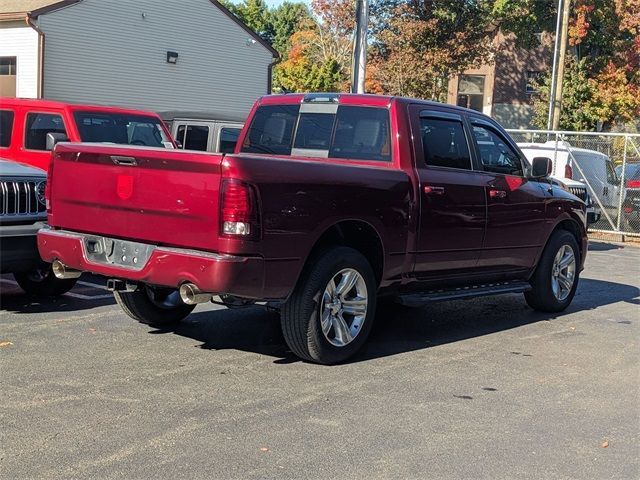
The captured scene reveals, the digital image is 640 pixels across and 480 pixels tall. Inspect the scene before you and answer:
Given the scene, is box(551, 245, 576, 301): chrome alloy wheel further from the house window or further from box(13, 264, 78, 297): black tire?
the house window

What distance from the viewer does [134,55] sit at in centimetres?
2594

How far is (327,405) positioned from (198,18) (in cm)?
2447

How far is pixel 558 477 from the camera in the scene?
419 centimetres

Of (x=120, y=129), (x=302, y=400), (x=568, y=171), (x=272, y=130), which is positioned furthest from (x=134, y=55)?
(x=302, y=400)

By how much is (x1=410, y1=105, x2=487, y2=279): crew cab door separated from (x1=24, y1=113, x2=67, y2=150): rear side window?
4868 millimetres

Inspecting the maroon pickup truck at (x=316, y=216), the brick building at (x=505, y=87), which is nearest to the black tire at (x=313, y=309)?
the maroon pickup truck at (x=316, y=216)

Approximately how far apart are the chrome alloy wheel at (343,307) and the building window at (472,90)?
149 feet

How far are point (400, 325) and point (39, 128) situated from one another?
513 cm

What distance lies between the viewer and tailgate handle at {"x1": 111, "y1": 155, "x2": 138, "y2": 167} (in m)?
5.67

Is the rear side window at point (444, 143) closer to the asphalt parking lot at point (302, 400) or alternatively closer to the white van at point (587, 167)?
the asphalt parking lot at point (302, 400)

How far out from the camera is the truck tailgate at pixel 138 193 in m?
5.32

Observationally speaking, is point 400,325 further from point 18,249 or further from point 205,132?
point 205,132

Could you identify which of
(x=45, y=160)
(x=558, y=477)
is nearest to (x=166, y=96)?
(x=45, y=160)

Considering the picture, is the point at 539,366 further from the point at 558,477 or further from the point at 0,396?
the point at 0,396
